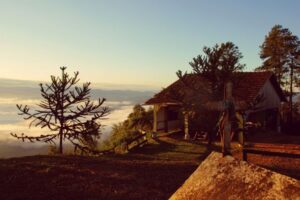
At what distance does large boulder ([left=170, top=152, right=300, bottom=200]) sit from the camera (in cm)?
406

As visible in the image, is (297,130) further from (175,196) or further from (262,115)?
(175,196)

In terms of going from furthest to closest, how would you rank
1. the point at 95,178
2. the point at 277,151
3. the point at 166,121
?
the point at 166,121 < the point at 95,178 < the point at 277,151

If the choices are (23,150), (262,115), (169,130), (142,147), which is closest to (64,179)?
(142,147)

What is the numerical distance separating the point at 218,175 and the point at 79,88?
654 inches

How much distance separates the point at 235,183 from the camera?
173 inches

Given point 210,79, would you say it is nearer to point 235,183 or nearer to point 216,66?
point 216,66

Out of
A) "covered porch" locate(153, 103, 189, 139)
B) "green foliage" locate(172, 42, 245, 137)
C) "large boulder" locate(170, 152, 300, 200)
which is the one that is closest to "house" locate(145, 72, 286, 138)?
"covered porch" locate(153, 103, 189, 139)

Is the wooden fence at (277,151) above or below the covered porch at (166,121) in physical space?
below

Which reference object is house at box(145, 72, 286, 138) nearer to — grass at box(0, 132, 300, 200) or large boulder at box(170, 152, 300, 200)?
grass at box(0, 132, 300, 200)

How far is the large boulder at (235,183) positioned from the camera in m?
4.06

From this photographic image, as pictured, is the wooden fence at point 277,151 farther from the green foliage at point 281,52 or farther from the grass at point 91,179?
the green foliage at point 281,52

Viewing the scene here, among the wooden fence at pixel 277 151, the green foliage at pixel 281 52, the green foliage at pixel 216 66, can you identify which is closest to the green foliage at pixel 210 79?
the green foliage at pixel 216 66

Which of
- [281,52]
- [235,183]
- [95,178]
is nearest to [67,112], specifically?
[95,178]

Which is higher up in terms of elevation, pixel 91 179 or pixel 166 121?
pixel 166 121
